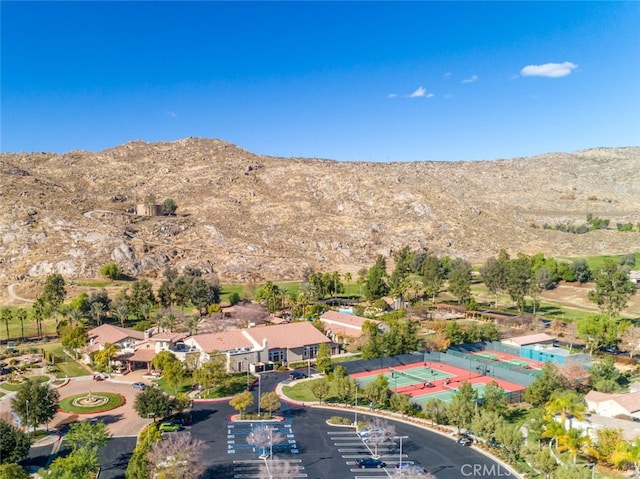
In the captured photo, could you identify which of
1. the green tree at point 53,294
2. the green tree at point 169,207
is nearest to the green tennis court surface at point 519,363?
the green tree at point 53,294

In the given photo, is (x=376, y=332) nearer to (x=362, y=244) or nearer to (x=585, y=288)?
(x=585, y=288)

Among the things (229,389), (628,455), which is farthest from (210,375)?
(628,455)

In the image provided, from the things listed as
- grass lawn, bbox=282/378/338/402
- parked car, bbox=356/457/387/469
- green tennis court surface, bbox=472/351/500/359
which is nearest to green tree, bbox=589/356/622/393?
green tennis court surface, bbox=472/351/500/359

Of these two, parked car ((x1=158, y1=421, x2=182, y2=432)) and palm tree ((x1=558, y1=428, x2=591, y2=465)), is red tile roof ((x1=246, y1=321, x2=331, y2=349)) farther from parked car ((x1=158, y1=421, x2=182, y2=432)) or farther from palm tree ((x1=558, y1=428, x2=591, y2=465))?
palm tree ((x1=558, y1=428, x2=591, y2=465))

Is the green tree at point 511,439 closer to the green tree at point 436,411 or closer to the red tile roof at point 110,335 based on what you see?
the green tree at point 436,411

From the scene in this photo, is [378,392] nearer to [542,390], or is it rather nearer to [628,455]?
[542,390]

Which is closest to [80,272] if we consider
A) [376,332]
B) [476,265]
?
[376,332]
